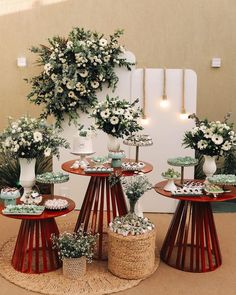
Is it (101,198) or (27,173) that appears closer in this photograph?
(27,173)

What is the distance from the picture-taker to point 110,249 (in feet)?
13.0

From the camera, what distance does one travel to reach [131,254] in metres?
3.88

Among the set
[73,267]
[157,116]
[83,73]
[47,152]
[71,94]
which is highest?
[83,73]

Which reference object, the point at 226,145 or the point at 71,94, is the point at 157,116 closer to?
the point at 71,94

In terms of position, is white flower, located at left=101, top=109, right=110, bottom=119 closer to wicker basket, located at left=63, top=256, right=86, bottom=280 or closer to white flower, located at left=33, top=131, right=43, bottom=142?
white flower, located at left=33, top=131, right=43, bottom=142

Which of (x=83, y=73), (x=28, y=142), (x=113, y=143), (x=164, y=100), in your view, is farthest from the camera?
(x=164, y=100)

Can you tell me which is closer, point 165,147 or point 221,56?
point 165,147

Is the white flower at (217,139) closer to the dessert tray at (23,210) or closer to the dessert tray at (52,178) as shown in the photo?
the dessert tray at (52,178)

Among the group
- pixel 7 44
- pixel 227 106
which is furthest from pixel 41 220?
pixel 227 106

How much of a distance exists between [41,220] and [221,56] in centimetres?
411

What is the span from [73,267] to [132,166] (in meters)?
1.12

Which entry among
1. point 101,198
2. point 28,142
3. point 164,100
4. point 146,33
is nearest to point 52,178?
point 28,142

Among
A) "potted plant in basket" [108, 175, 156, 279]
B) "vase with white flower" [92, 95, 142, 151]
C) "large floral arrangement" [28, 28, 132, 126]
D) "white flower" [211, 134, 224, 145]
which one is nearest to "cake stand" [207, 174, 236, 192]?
"white flower" [211, 134, 224, 145]

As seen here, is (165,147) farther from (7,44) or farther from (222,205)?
(7,44)
